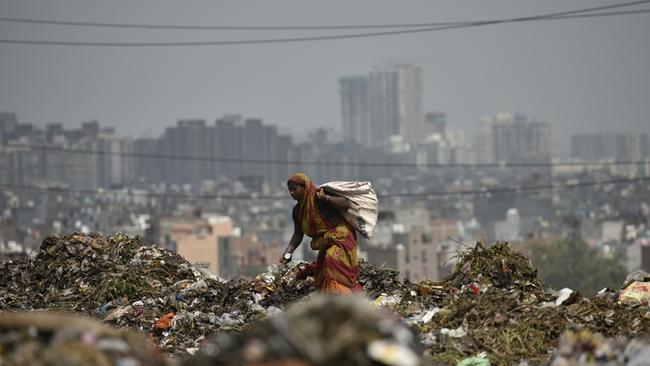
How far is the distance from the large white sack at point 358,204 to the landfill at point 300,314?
530mm

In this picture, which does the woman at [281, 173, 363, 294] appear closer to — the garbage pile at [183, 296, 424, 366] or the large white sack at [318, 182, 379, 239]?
the large white sack at [318, 182, 379, 239]

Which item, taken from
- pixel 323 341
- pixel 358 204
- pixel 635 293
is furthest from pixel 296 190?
pixel 323 341

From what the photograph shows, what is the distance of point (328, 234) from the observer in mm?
9398

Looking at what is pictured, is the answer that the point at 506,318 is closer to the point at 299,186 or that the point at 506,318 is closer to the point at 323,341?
the point at 299,186

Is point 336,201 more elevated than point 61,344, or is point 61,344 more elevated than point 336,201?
point 336,201

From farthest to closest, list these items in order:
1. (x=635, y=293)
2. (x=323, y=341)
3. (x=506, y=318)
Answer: (x=635, y=293)
(x=506, y=318)
(x=323, y=341)

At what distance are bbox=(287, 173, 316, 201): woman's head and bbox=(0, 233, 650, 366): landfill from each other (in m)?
0.77

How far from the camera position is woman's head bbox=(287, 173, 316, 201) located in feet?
30.8

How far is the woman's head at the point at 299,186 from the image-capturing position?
939 cm

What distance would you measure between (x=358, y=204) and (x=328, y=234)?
1.08ft

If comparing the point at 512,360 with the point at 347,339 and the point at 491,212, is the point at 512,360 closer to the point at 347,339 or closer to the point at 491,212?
the point at 347,339

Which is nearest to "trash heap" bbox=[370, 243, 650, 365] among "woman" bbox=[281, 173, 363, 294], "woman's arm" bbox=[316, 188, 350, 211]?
"woman" bbox=[281, 173, 363, 294]

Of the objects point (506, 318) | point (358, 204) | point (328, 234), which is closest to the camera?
point (506, 318)

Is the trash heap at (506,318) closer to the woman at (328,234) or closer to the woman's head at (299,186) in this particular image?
the woman at (328,234)
